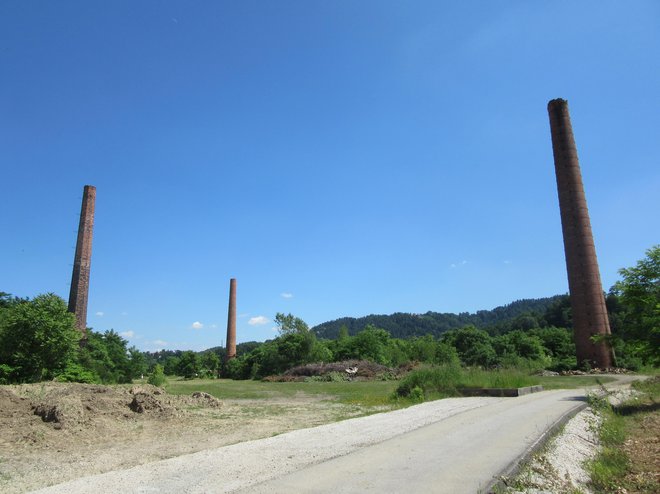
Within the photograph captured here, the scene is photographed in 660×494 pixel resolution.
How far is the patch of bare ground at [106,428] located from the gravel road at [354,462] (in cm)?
112

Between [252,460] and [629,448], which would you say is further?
[629,448]

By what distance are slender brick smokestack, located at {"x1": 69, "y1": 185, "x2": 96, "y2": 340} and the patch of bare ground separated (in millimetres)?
14070

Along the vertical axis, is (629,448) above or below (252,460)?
below

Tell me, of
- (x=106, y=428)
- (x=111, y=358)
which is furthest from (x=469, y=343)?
(x=106, y=428)

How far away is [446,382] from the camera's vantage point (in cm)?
1984

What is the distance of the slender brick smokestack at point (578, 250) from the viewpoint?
3731 centimetres

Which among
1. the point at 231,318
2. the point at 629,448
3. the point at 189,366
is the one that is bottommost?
the point at 629,448

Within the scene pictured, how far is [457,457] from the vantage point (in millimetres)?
7699

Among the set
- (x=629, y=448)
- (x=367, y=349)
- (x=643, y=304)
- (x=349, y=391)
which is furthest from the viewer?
(x=367, y=349)

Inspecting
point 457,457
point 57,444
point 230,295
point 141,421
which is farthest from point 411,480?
point 230,295

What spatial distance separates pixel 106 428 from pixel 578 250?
3839 centimetres

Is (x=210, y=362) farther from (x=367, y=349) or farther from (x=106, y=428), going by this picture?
(x=106, y=428)

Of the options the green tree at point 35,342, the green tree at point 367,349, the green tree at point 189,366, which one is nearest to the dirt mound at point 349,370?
the green tree at point 367,349

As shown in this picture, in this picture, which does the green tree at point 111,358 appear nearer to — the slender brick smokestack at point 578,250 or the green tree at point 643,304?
the green tree at point 643,304
